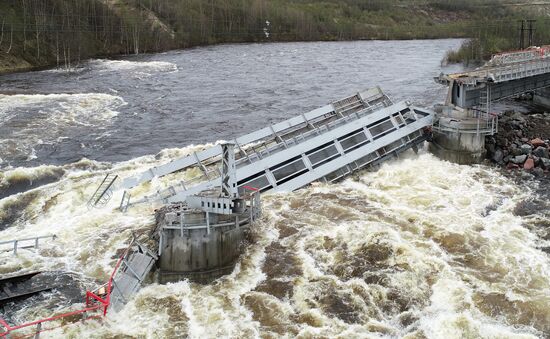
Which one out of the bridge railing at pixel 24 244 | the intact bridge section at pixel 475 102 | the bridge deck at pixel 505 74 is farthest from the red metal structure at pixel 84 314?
the bridge deck at pixel 505 74

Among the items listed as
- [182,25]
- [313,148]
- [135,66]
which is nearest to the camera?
[313,148]

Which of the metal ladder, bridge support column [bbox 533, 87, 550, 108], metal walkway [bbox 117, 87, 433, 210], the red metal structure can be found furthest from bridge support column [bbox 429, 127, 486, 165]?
the red metal structure

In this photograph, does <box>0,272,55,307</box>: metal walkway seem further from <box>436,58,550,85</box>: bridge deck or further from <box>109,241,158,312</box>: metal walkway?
<box>436,58,550,85</box>: bridge deck

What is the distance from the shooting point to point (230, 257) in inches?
893

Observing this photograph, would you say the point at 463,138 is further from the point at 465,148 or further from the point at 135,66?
the point at 135,66

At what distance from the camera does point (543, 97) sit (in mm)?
49781

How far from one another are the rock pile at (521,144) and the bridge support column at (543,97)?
24.8ft

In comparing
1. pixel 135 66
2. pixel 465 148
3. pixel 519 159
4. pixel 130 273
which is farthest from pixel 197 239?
pixel 135 66

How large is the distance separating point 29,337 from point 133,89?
4860cm

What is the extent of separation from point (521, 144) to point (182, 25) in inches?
3589

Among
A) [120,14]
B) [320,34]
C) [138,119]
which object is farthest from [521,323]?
[320,34]

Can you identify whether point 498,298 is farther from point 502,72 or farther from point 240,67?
point 240,67

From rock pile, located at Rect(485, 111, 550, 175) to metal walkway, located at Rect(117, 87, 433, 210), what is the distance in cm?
490

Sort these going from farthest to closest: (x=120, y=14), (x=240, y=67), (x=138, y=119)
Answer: (x=120, y=14)
(x=240, y=67)
(x=138, y=119)
